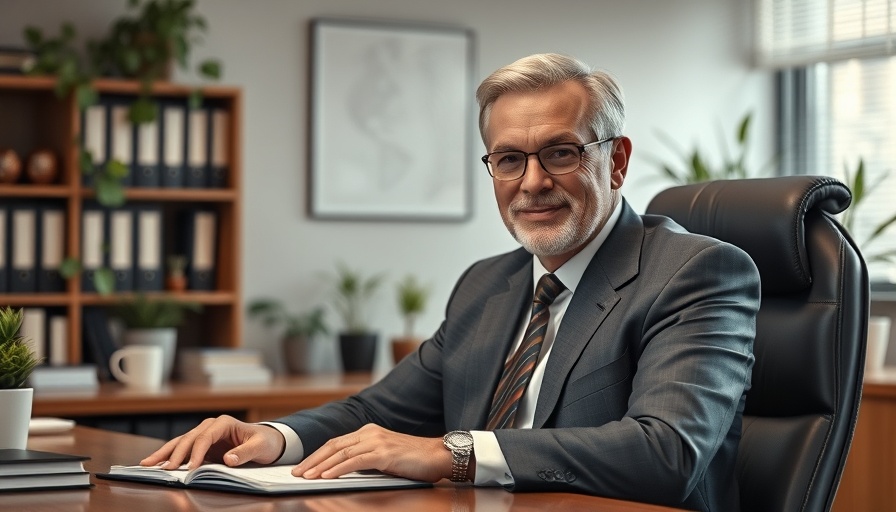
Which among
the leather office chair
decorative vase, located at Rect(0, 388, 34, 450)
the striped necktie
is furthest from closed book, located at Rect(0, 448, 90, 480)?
the leather office chair

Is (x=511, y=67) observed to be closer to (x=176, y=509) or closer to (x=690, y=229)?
(x=690, y=229)

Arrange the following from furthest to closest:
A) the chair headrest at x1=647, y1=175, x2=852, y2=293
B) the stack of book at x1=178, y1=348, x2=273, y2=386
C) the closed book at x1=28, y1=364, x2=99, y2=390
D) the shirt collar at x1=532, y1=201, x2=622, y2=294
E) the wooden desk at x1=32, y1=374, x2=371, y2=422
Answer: the stack of book at x1=178, y1=348, x2=273, y2=386, the closed book at x1=28, y1=364, x2=99, y2=390, the wooden desk at x1=32, y1=374, x2=371, y2=422, the shirt collar at x1=532, y1=201, x2=622, y2=294, the chair headrest at x1=647, y1=175, x2=852, y2=293

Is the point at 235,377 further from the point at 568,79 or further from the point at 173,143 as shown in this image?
the point at 568,79

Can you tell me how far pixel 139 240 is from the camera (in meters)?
4.03

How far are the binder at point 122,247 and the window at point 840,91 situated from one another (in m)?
2.56

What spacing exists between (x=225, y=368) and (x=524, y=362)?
206cm

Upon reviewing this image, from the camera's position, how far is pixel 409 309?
175 inches

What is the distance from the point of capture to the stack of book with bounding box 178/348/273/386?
3943mm

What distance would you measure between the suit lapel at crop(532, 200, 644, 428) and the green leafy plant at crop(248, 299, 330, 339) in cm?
237

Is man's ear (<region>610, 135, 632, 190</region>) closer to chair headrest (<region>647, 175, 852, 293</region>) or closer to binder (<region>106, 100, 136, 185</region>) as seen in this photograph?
chair headrest (<region>647, 175, 852, 293</region>)

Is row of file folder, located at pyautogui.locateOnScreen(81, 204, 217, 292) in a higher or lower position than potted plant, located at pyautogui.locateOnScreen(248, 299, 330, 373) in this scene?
higher

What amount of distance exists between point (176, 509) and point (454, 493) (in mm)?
359

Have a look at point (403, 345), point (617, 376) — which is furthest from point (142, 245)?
point (617, 376)

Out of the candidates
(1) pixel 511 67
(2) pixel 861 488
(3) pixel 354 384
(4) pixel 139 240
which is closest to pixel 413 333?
(3) pixel 354 384
